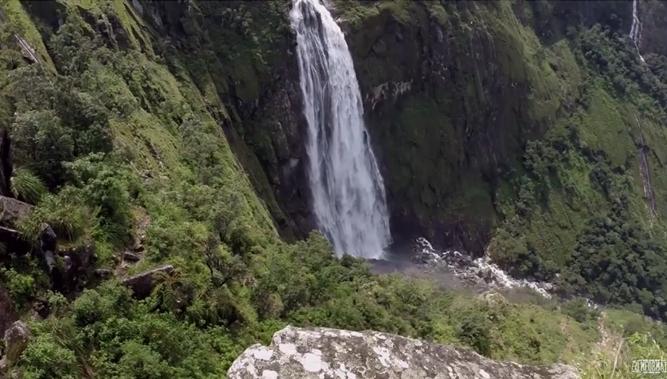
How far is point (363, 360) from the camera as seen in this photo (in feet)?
18.8

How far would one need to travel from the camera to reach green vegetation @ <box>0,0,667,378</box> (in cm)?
1097

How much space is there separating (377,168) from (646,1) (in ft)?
169

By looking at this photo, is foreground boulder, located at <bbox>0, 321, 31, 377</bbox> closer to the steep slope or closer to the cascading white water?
the cascading white water

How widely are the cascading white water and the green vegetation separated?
1.78 m

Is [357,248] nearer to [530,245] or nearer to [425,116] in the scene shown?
[425,116]

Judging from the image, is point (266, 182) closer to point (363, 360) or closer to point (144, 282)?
point (144, 282)

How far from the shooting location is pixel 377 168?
42875 millimetres

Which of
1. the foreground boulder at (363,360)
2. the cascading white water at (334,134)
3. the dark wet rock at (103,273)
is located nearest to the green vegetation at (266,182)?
the dark wet rock at (103,273)

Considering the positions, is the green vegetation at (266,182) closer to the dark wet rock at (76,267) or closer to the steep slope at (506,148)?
the dark wet rock at (76,267)

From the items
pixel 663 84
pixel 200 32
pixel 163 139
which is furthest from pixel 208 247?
pixel 663 84

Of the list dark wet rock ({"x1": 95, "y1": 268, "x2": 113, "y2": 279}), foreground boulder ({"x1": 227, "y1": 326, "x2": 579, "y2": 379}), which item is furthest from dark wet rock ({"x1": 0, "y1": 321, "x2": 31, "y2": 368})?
foreground boulder ({"x1": 227, "y1": 326, "x2": 579, "y2": 379})

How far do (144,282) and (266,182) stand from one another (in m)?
22.5

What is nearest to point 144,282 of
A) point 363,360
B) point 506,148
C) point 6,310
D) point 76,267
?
point 76,267

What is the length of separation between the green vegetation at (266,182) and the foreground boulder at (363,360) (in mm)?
939
